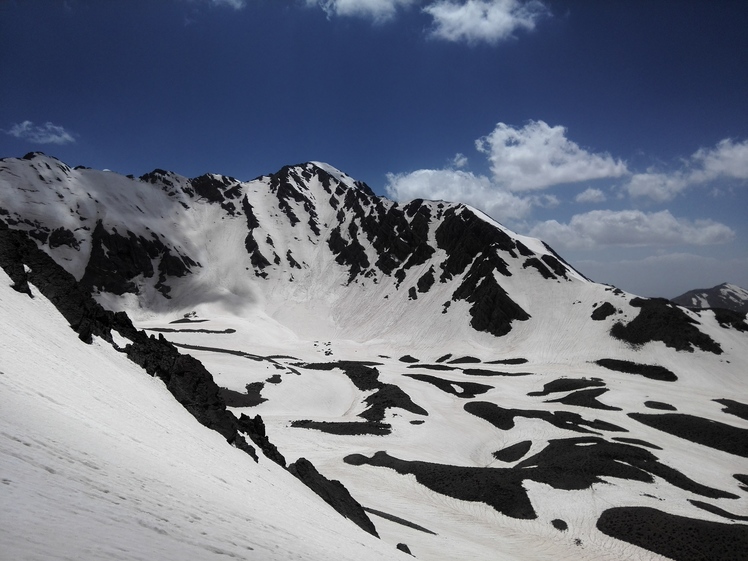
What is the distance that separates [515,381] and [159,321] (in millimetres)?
122642

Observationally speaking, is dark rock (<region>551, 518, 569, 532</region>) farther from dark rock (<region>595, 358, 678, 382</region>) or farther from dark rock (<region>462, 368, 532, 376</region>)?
dark rock (<region>595, 358, 678, 382</region>)

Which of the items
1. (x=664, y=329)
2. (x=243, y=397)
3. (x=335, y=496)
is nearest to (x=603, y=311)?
(x=664, y=329)

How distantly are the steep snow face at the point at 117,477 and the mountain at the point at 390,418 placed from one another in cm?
7

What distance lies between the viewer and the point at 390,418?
168 feet

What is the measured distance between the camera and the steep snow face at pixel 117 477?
5.66 metres

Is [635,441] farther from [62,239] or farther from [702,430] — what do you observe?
[62,239]

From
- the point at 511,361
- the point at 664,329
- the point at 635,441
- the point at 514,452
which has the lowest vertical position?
the point at 514,452

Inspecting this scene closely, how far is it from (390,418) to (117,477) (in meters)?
45.3

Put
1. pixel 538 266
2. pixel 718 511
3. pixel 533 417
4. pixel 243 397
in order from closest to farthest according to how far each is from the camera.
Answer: pixel 718 511 → pixel 533 417 → pixel 243 397 → pixel 538 266

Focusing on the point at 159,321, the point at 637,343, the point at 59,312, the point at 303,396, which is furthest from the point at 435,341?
the point at 59,312

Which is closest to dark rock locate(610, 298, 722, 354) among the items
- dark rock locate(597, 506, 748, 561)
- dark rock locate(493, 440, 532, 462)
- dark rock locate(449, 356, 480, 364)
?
dark rock locate(449, 356, 480, 364)

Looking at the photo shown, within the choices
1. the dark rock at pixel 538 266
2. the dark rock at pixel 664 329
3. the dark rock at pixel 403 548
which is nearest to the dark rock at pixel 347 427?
the dark rock at pixel 403 548

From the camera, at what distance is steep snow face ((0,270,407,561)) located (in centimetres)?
566

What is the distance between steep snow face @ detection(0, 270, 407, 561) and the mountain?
68mm
